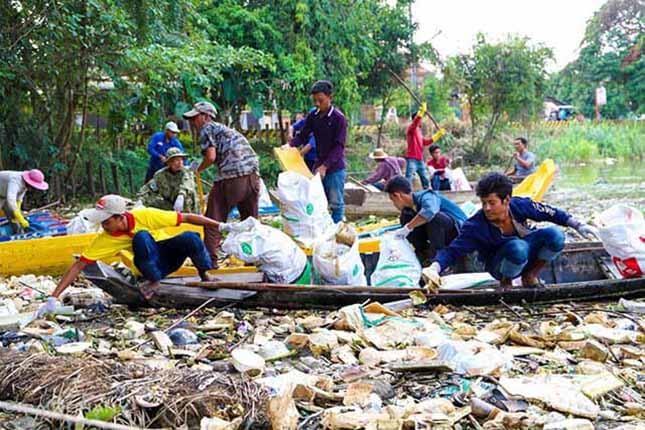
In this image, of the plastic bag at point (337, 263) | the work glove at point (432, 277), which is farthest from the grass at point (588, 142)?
the work glove at point (432, 277)

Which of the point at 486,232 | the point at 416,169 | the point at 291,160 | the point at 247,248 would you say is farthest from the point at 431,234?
the point at 416,169

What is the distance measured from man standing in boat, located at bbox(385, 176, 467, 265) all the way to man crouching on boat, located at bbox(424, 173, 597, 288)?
1.75ft

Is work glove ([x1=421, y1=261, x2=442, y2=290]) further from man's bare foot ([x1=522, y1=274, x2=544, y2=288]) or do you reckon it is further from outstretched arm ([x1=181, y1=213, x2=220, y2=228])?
outstretched arm ([x1=181, y1=213, x2=220, y2=228])

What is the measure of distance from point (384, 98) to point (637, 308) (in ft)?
64.0

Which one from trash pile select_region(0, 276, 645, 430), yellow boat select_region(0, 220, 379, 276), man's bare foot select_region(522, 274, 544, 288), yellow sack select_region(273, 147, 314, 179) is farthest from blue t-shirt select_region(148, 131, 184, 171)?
man's bare foot select_region(522, 274, 544, 288)

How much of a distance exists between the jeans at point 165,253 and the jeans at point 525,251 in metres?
2.19

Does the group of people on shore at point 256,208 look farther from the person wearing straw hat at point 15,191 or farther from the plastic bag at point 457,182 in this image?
the plastic bag at point 457,182

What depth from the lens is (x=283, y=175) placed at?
6.40 m

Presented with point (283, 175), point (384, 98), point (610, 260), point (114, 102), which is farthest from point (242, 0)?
point (610, 260)

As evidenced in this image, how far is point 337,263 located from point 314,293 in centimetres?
39

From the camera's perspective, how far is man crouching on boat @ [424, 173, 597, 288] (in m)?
5.21

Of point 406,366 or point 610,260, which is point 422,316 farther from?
point 610,260

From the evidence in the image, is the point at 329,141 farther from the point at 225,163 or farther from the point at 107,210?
the point at 107,210

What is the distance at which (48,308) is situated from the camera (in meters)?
5.36
